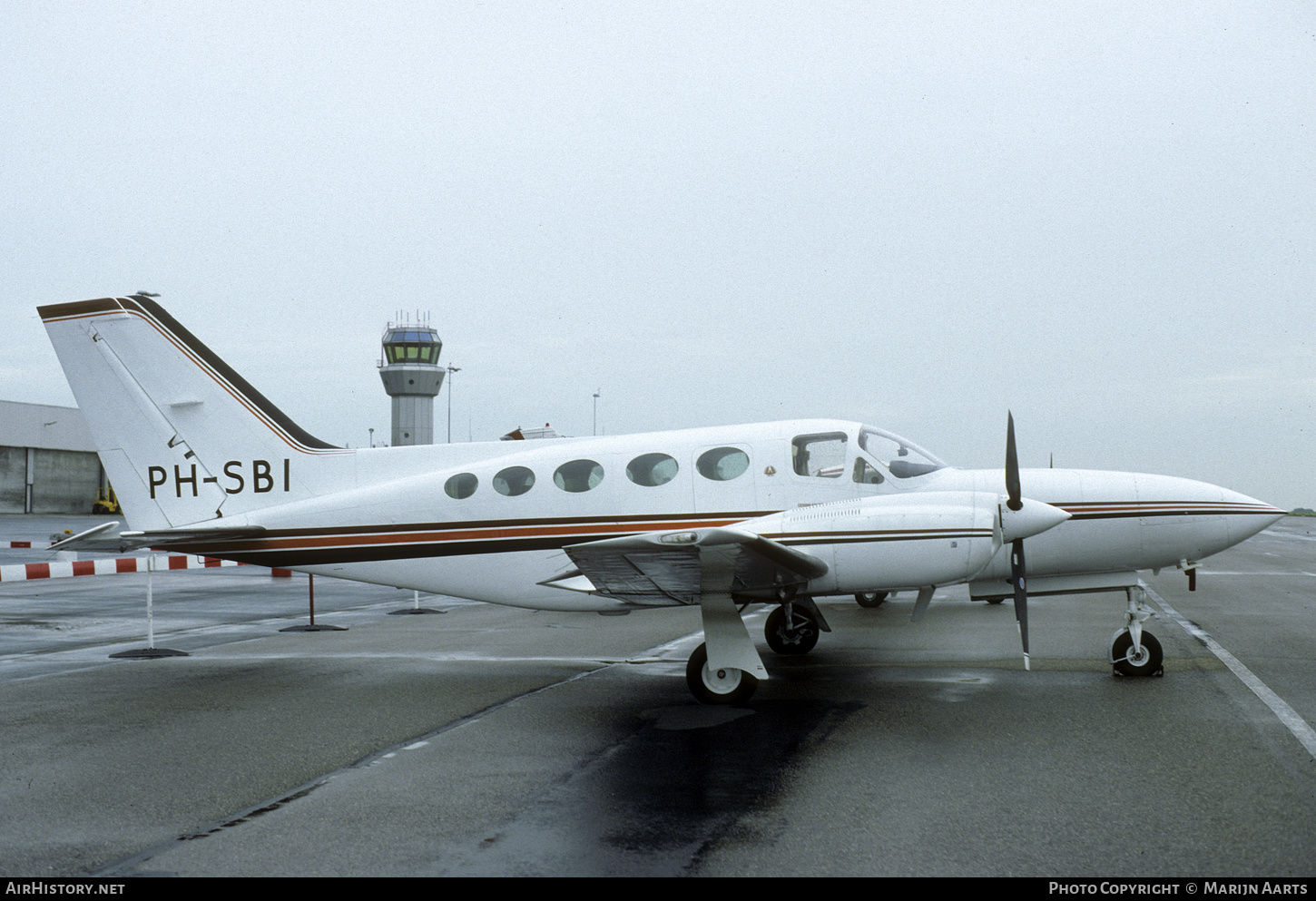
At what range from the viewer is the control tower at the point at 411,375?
6341cm

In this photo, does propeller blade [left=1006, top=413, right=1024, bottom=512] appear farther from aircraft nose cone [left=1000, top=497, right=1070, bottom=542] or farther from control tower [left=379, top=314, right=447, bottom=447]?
control tower [left=379, top=314, right=447, bottom=447]

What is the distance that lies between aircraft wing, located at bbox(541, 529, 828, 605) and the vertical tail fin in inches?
152

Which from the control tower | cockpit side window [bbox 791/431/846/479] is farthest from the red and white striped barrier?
the control tower

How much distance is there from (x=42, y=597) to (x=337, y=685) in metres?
13.3

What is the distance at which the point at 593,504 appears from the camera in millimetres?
11180

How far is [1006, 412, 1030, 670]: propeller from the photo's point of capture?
9805mm

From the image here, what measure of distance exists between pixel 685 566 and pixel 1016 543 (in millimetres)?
3255

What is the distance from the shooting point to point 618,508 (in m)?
11.1

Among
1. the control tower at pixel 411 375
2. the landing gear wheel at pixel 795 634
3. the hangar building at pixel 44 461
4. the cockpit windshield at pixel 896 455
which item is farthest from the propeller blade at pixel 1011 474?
the hangar building at pixel 44 461

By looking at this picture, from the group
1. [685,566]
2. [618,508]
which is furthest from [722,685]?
[618,508]

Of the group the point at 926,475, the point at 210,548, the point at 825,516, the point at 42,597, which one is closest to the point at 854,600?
the point at 926,475

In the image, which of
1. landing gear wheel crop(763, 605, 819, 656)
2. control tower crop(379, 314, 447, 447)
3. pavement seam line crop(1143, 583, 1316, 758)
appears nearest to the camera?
pavement seam line crop(1143, 583, 1316, 758)

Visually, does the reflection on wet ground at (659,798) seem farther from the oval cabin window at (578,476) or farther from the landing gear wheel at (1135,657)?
the landing gear wheel at (1135,657)
